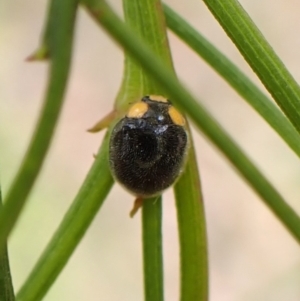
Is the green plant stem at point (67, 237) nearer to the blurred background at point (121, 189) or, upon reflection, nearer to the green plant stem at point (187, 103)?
the green plant stem at point (187, 103)

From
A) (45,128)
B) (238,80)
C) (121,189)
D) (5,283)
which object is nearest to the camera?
(45,128)

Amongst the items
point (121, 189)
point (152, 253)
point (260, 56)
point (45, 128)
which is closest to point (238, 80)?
point (260, 56)

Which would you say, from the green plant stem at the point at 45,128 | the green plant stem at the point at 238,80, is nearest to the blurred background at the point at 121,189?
the green plant stem at the point at 238,80

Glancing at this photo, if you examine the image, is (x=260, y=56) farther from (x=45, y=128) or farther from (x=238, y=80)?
(x=45, y=128)

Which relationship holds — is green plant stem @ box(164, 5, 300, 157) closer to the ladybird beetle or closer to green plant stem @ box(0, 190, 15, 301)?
the ladybird beetle

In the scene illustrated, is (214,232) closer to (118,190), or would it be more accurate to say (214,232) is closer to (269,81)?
(118,190)

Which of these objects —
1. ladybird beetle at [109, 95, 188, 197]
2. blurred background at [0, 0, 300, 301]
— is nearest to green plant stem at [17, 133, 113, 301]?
ladybird beetle at [109, 95, 188, 197]
